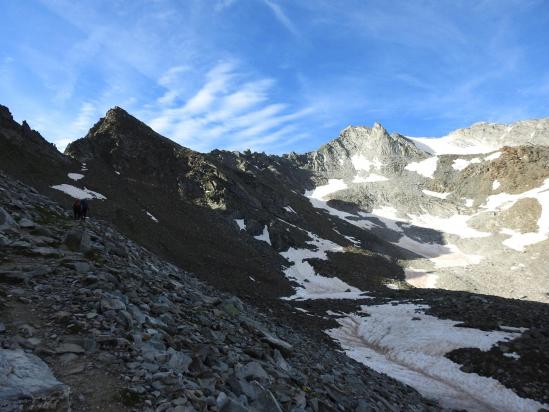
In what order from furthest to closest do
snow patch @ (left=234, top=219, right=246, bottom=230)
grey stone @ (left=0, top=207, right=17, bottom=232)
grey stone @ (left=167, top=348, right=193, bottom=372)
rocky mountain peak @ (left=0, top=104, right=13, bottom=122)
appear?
snow patch @ (left=234, top=219, right=246, bottom=230) < rocky mountain peak @ (left=0, top=104, right=13, bottom=122) < grey stone @ (left=0, top=207, right=17, bottom=232) < grey stone @ (left=167, top=348, right=193, bottom=372)

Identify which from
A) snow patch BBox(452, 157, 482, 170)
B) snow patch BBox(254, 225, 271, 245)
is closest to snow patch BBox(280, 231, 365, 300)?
snow patch BBox(254, 225, 271, 245)

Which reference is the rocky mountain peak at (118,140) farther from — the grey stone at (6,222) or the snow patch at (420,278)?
the grey stone at (6,222)

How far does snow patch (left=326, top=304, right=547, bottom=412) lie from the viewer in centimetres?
2198

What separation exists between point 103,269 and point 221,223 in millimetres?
62396

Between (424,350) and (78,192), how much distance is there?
5036 centimetres

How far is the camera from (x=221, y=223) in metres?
75.9

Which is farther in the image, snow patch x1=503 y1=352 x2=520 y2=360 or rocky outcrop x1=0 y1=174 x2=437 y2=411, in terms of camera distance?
snow patch x1=503 y1=352 x2=520 y2=360

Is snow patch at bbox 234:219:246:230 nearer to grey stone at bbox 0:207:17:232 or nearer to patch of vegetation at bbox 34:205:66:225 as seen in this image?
patch of vegetation at bbox 34:205:66:225

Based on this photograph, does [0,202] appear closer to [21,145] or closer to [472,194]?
[21,145]

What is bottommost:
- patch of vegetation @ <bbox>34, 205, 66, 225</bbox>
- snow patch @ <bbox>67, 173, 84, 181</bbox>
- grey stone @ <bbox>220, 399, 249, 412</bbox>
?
grey stone @ <bbox>220, 399, 249, 412</bbox>

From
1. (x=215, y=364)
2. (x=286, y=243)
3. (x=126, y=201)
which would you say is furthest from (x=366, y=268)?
(x=215, y=364)

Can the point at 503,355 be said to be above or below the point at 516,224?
below

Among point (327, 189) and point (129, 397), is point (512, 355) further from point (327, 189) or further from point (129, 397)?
point (327, 189)

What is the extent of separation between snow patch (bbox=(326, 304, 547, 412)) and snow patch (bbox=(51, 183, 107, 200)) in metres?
40.0
